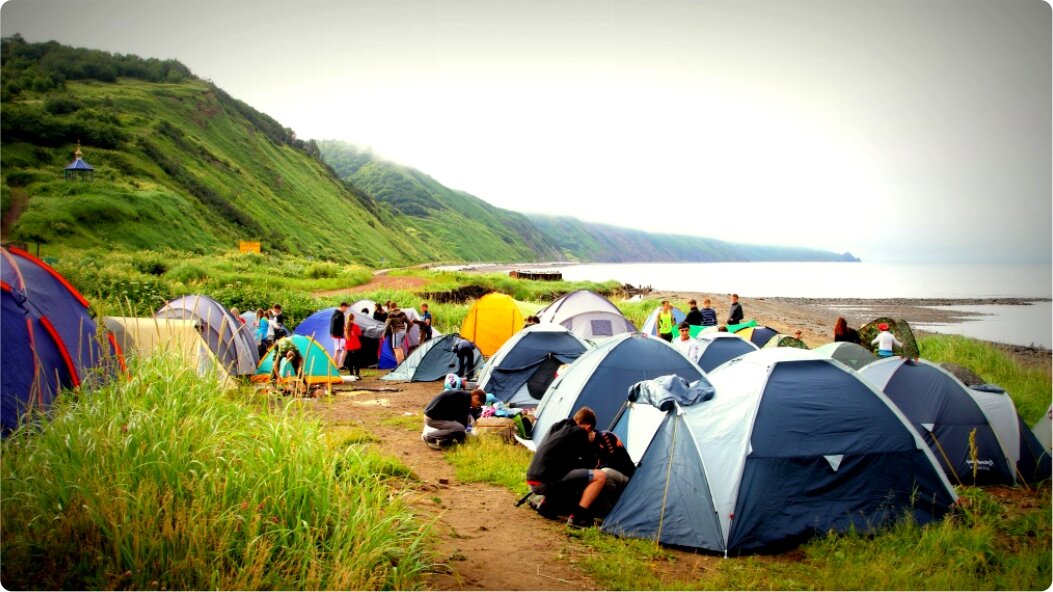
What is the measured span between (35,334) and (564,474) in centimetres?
577

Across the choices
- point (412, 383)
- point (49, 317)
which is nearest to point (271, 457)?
point (49, 317)

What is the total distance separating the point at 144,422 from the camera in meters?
4.45

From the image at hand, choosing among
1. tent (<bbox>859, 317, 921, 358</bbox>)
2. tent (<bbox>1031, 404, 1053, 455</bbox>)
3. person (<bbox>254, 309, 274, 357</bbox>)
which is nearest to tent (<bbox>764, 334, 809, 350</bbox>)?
tent (<bbox>859, 317, 921, 358</bbox>)

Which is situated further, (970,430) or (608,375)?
(608,375)

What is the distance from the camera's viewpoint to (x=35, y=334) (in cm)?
682

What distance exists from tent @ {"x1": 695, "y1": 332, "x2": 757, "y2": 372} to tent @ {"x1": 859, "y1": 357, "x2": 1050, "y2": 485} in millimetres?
4518

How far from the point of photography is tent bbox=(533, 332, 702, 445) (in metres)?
9.36

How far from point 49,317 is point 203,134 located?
86.1m

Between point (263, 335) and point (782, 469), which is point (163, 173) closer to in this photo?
point (263, 335)

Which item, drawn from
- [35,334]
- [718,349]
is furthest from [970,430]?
[35,334]

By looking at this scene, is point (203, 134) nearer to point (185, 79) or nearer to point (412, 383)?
point (185, 79)

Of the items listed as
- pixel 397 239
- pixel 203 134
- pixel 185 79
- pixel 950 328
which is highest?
pixel 185 79

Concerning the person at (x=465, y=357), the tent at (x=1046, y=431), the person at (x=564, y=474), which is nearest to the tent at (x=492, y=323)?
the person at (x=465, y=357)

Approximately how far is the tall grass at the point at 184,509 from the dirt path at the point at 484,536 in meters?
0.65
